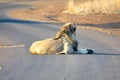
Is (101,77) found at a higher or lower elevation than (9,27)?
higher

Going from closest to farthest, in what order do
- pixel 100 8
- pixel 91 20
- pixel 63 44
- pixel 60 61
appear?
pixel 60 61 < pixel 63 44 < pixel 91 20 < pixel 100 8

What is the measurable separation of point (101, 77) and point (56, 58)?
3.37 m

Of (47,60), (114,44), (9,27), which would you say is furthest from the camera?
(9,27)

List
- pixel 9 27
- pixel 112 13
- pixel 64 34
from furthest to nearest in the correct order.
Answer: pixel 112 13, pixel 9 27, pixel 64 34

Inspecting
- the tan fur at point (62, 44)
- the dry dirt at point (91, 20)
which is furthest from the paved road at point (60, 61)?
the dry dirt at point (91, 20)

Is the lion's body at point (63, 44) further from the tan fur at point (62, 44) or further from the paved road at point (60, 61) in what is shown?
the paved road at point (60, 61)

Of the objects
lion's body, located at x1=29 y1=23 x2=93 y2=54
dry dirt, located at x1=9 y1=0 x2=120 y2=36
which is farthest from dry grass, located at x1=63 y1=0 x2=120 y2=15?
lion's body, located at x1=29 y1=23 x2=93 y2=54

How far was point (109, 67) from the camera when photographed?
43.5ft

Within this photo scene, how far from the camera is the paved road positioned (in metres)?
12.3

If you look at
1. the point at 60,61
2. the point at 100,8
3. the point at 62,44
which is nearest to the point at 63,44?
the point at 62,44

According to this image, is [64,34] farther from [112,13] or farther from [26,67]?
[112,13]

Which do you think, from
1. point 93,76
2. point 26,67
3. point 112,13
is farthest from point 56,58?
point 112,13

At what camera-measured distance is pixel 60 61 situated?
14.5 m

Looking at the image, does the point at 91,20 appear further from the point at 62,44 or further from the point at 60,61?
the point at 60,61
